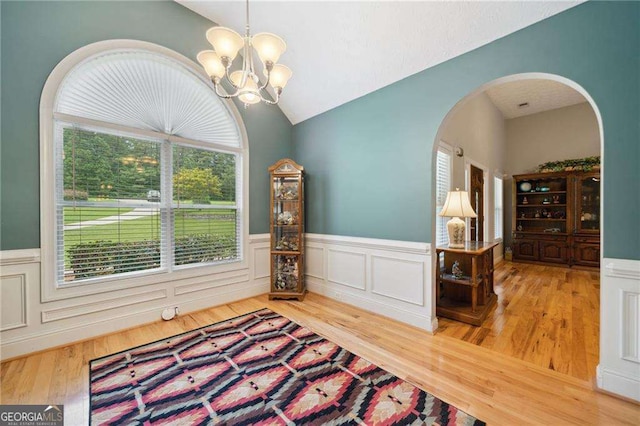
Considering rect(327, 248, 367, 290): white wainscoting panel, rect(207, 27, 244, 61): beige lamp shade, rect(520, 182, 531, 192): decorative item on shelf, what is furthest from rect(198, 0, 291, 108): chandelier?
rect(520, 182, 531, 192): decorative item on shelf

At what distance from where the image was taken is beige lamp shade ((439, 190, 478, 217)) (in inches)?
123

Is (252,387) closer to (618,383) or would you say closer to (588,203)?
(618,383)

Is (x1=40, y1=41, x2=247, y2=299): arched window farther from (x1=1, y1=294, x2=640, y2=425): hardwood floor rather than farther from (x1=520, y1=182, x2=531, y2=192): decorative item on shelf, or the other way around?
(x1=520, y1=182, x2=531, y2=192): decorative item on shelf

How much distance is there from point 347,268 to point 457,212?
157 centimetres

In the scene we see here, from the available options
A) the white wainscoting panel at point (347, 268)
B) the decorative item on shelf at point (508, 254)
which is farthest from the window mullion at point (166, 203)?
the decorative item on shelf at point (508, 254)

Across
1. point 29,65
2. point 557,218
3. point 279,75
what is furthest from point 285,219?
point 557,218

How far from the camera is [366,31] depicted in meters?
2.67

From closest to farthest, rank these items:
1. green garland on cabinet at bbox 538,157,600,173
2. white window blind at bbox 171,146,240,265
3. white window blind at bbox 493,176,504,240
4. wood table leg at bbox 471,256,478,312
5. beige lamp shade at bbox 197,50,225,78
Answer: beige lamp shade at bbox 197,50,225,78, wood table leg at bbox 471,256,478,312, white window blind at bbox 171,146,240,265, green garland on cabinet at bbox 538,157,600,173, white window blind at bbox 493,176,504,240

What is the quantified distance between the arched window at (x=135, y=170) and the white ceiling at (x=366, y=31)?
3.54 ft

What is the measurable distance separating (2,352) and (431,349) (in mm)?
3756

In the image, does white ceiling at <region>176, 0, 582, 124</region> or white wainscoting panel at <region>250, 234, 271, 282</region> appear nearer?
white ceiling at <region>176, 0, 582, 124</region>

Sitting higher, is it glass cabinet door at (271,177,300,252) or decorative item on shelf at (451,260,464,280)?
glass cabinet door at (271,177,300,252)

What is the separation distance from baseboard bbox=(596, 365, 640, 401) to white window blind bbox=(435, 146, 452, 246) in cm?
226

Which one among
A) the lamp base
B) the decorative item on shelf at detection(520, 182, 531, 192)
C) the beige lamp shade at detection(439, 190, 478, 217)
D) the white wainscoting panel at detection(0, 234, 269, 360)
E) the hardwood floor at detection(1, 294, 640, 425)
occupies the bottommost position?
the hardwood floor at detection(1, 294, 640, 425)
